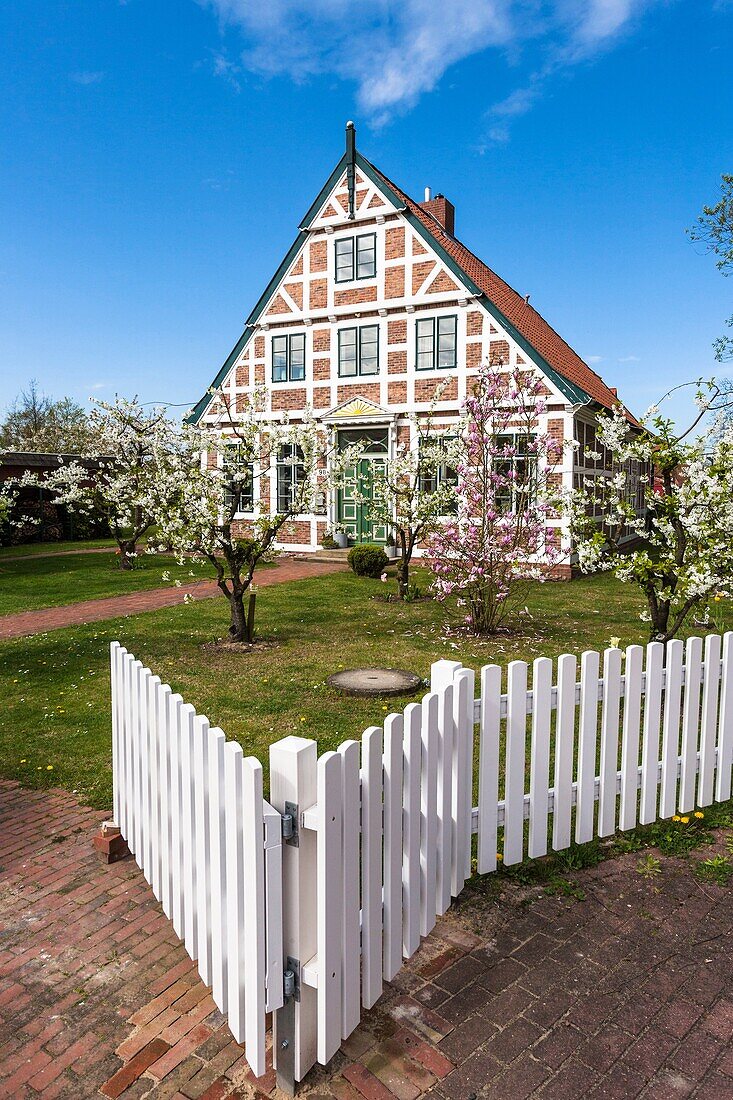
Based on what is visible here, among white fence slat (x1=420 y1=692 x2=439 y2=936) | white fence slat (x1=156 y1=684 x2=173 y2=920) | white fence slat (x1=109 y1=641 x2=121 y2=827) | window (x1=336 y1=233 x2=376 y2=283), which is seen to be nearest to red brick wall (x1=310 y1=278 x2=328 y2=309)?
window (x1=336 y1=233 x2=376 y2=283)

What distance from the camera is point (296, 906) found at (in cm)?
226

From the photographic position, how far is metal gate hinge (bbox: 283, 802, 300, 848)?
221 cm

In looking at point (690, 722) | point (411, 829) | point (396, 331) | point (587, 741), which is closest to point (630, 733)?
point (587, 741)

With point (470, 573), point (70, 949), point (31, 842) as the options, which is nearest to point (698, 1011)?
point (70, 949)

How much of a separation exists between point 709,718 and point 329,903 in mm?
3088

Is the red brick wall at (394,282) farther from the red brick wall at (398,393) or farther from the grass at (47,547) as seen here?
the grass at (47,547)

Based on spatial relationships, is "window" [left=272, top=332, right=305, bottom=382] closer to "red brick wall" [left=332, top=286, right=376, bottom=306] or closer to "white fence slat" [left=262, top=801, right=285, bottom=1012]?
"red brick wall" [left=332, top=286, right=376, bottom=306]

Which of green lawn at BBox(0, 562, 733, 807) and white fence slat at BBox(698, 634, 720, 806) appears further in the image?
green lawn at BBox(0, 562, 733, 807)

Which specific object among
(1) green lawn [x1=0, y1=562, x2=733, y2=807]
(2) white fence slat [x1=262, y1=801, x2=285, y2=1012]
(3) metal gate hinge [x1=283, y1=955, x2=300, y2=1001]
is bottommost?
(1) green lawn [x1=0, y1=562, x2=733, y2=807]

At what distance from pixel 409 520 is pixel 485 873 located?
9.14 metres

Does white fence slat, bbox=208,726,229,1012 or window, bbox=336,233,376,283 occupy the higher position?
window, bbox=336,233,376,283

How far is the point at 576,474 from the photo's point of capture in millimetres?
17344

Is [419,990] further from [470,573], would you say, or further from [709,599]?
[470,573]

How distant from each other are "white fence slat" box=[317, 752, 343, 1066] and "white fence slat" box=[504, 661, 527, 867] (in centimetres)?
144
